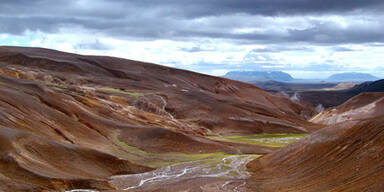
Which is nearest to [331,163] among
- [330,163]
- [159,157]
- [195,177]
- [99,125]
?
[330,163]

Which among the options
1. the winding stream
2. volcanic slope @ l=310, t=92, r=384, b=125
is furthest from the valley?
volcanic slope @ l=310, t=92, r=384, b=125

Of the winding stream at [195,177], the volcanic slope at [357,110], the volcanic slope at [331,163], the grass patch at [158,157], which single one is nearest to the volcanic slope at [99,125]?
the grass patch at [158,157]

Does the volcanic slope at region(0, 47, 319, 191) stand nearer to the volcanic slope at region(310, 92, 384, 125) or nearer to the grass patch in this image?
the grass patch

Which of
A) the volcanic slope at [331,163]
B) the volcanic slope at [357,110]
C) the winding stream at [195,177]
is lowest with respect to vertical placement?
the winding stream at [195,177]

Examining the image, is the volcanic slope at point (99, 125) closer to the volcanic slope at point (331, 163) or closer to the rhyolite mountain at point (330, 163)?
the rhyolite mountain at point (330, 163)

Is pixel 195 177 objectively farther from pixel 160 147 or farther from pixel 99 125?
pixel 99 125
